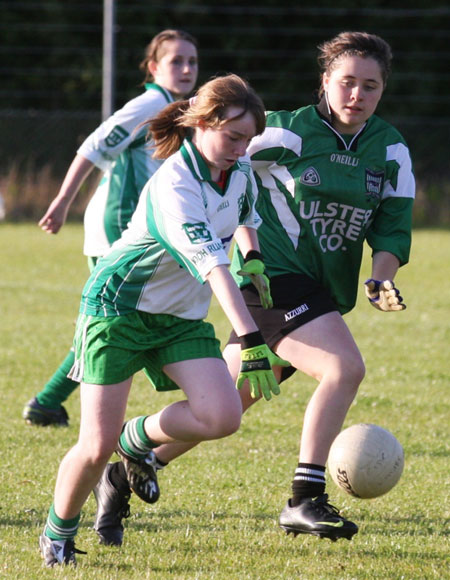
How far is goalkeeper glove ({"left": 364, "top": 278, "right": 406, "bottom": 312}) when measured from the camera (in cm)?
417

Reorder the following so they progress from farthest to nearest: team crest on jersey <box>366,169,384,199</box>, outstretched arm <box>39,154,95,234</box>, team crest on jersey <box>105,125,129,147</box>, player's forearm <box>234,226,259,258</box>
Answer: team crest on jersey <box>105,125,129,147</box>, outstretched arm <box>39,154,95,234</box>, team crest on jersey <box>366,169,384,199</box>, player's forearm <box>234,226,259,258</box>

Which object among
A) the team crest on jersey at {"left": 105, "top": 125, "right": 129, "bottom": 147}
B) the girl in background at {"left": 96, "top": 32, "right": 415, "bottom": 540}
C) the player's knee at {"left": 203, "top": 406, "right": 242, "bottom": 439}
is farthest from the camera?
the team crest on jersey at {"left": 105, "top": 125, "right": 129, "bottom": 147}

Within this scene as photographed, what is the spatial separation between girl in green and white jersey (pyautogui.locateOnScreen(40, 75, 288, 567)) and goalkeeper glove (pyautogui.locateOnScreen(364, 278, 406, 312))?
25.0 inches

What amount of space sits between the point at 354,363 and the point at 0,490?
1.79 m

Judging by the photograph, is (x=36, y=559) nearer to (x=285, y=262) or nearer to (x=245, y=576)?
(x=245, y=576)

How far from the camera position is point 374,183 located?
14.4ft

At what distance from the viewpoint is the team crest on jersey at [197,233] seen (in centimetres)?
351

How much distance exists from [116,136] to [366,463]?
261 cm

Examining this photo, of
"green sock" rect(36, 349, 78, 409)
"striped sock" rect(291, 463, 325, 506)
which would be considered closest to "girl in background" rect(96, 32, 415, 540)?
"striped sock" rect(291, 463, 325, 506)

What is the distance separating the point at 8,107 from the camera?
26.2 m

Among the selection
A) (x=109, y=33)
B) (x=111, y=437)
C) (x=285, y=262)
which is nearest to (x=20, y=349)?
(x=285, y=262)

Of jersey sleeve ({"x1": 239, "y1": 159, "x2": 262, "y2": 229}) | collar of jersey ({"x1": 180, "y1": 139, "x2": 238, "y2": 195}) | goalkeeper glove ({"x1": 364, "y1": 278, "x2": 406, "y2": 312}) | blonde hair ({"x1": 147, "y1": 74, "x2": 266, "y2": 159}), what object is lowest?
goalkeeper glove ({"x1": 364, "y1": 278, "x2": 406, "y2": 312})

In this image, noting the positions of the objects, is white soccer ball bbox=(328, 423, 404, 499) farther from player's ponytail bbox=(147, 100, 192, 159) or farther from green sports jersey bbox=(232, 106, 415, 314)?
player's ponytail bbox=(147, 100, 192, 159)

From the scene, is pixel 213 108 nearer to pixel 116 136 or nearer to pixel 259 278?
pixel 259 278
